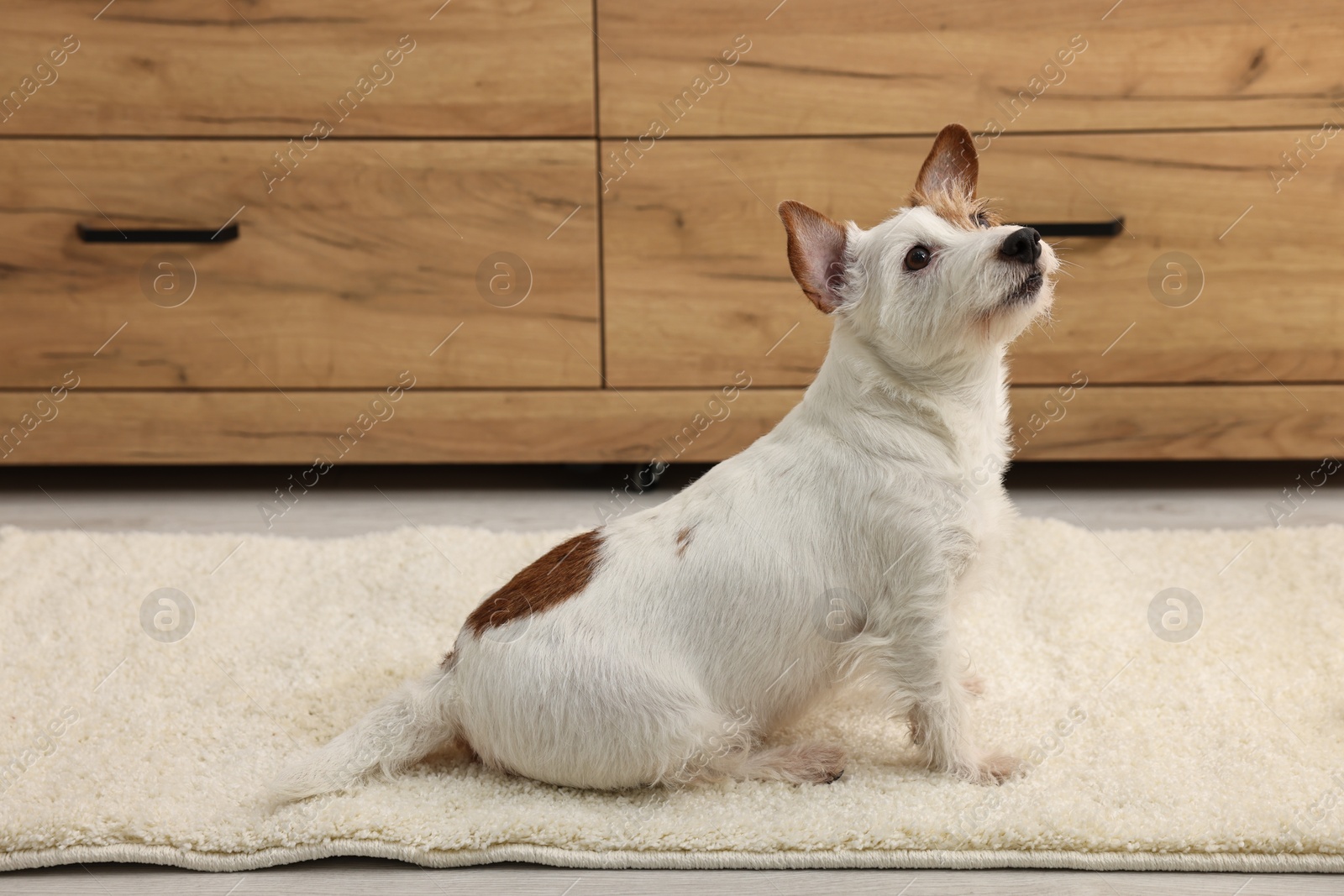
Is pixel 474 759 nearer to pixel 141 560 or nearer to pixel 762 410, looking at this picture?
pixel 141 560

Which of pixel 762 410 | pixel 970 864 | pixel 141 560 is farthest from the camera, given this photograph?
pixel 762 410

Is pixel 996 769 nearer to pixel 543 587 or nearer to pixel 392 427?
pixel 543 587

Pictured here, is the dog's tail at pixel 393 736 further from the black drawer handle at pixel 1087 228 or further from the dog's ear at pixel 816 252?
the black drawer handle at pixel 1087 228

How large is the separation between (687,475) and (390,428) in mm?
629

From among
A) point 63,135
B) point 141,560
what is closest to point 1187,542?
point 141,560

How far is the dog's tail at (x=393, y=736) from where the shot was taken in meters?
1.16

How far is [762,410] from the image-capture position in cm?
221

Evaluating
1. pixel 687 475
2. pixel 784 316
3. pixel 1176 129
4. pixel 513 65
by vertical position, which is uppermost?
pixel 513 65

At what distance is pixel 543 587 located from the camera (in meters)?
1.18

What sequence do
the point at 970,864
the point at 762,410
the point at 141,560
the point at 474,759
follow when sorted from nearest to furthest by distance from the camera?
the point at 970,864 < the point at 474,759 < the point at 141,560 < the point at 762,410

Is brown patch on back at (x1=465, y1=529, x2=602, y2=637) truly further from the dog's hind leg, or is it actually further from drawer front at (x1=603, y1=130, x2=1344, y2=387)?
drawer front at (x1=603, y1=130, x2=1344, y2=387)

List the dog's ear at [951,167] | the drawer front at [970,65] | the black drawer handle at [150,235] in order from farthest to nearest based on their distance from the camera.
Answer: the black drawer handle at [150,235] → the drawer front at [970,65] → the dog's ear at [951,167]

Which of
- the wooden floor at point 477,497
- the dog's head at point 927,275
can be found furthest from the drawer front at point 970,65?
the dog's head at point 927,275

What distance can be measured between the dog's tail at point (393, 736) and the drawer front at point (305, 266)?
3.58ft
